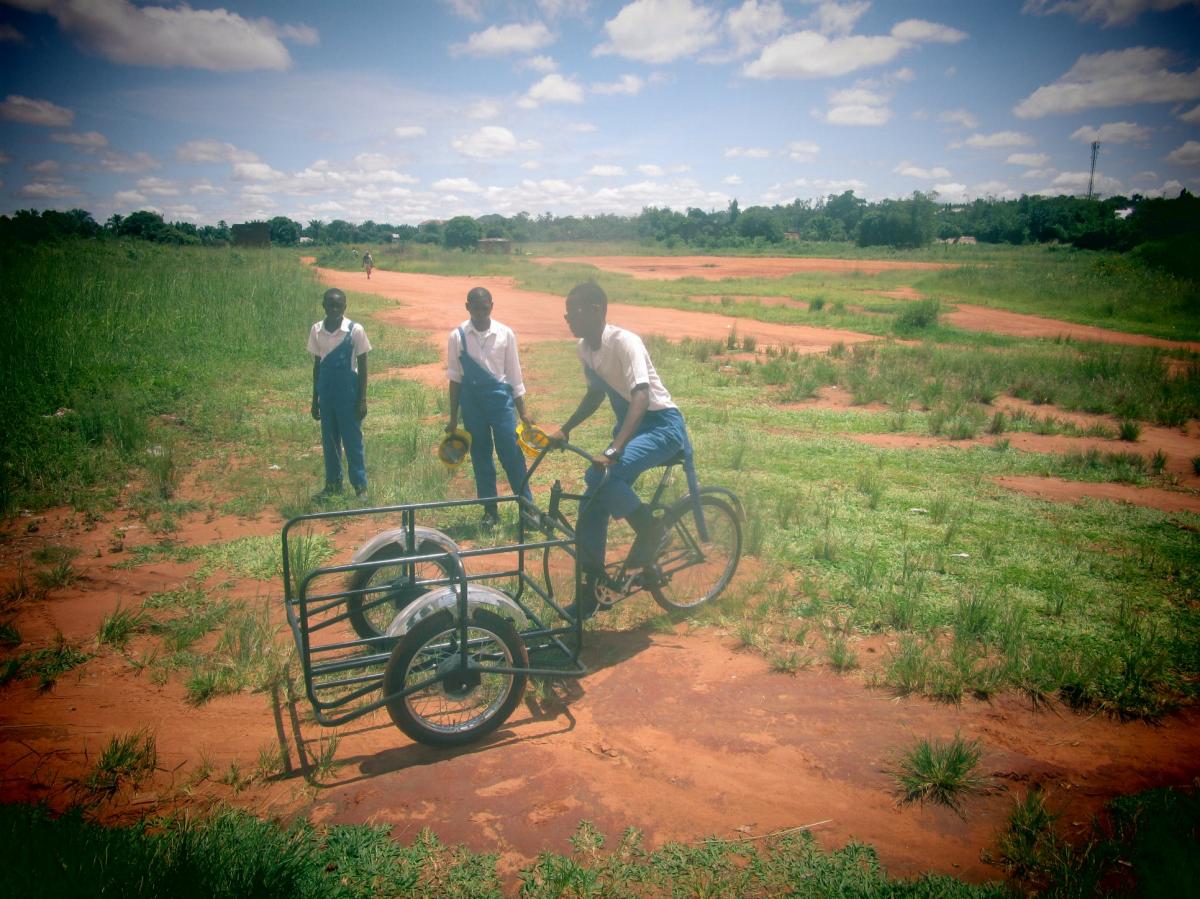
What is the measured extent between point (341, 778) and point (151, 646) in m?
2.12

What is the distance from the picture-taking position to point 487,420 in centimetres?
643

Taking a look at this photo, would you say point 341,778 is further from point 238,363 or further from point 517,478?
point 238,363

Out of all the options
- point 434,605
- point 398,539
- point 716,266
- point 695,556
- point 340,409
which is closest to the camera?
point 434,605

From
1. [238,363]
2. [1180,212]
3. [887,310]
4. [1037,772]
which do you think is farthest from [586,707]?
[1180,212]

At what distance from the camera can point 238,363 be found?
44.9 ft

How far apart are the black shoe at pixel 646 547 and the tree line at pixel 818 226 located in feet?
156

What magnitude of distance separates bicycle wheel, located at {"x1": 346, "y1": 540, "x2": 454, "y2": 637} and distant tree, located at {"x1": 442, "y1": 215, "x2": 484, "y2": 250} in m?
81.6

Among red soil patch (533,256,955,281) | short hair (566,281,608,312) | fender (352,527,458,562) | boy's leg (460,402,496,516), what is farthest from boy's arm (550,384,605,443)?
red soil patch (533,256,955,281)

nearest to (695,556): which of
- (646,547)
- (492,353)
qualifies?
(646,547)

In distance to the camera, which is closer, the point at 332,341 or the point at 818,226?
the point at 332,341

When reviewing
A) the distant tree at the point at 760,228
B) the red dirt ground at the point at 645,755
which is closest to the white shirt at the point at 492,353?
the red dirt ground at the point at 645,755

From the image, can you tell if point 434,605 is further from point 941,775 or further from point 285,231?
point 285,231

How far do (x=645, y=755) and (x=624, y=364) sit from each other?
234 cm

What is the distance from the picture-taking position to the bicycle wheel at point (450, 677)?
3469 millimetres
